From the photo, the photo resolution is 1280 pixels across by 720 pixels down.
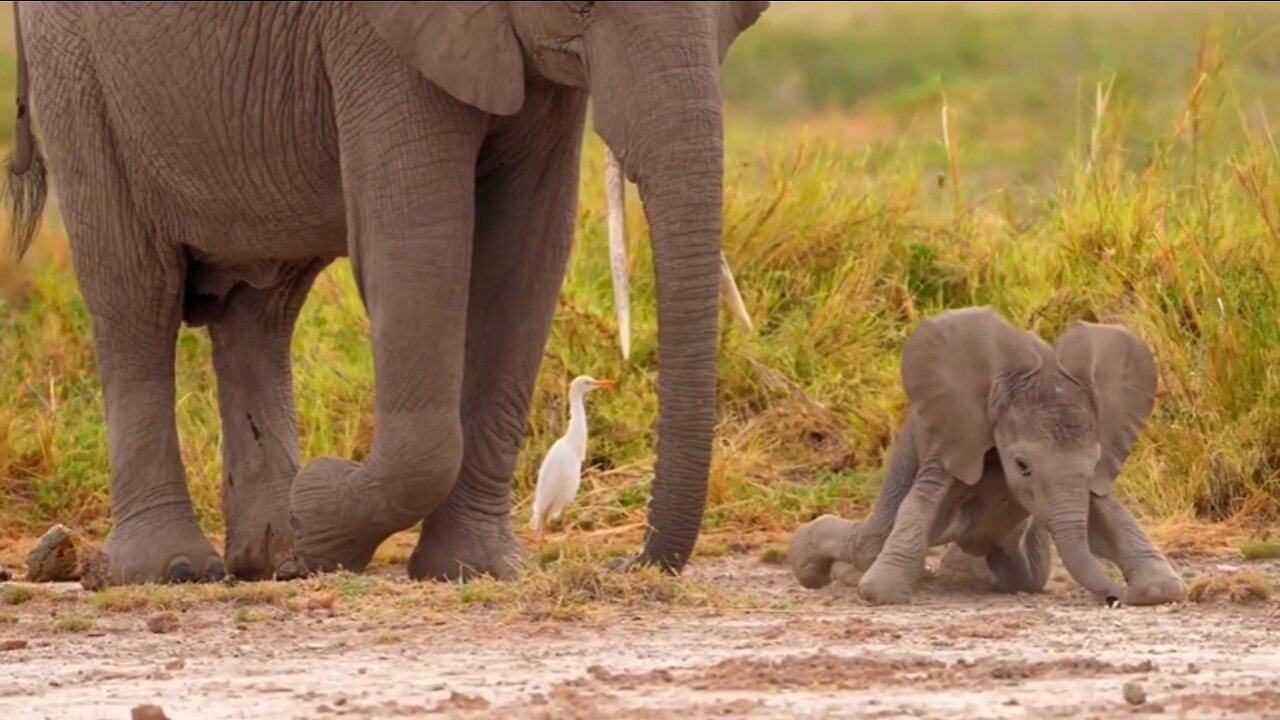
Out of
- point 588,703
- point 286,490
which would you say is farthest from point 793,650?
point 286,490

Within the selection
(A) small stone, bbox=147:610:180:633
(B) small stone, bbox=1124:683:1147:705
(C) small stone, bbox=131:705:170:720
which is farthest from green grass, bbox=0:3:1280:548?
(C) small stone, bbox=131:705:170:720

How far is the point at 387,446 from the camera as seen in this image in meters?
7.73

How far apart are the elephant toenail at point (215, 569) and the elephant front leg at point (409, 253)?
0.97 meters

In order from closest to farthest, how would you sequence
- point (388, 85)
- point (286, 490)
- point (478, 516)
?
point (388, 85)
point (478, 516)
point (286, 490)

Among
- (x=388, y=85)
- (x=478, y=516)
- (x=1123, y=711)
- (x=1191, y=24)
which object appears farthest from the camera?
(x=1191, y=24)

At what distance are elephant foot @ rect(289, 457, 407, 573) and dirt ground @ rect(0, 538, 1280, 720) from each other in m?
0.21

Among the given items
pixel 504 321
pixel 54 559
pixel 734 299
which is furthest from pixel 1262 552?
pixel 54 559

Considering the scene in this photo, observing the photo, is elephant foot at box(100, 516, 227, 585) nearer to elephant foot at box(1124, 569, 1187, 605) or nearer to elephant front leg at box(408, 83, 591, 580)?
elephant front leg at box(408, 83, 591, 580)

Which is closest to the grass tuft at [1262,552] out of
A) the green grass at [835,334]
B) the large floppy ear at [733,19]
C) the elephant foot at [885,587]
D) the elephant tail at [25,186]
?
the green grass at [835,334]

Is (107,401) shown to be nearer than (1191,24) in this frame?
Yes

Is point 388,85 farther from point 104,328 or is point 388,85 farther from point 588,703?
point 588,703

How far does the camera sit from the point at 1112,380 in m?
7.68

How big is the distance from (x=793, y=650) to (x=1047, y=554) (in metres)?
1.52

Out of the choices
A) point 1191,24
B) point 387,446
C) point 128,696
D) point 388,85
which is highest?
point 1191,24
